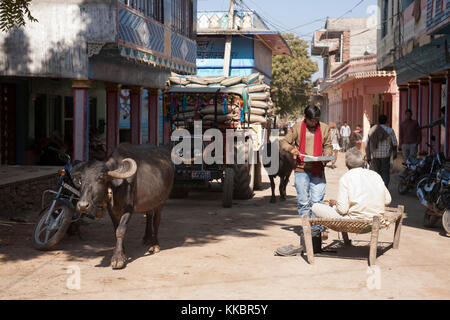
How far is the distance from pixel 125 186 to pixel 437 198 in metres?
5.48

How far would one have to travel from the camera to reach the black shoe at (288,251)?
8125mm

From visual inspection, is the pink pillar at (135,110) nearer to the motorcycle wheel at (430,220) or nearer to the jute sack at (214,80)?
the jute sack at (214,80)

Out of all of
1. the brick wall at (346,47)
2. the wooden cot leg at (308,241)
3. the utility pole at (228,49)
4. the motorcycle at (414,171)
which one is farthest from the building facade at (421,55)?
the brick wall at (346,47)

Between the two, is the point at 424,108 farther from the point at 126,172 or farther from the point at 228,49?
the point at 126,172

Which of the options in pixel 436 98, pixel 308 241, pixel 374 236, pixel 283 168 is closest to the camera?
pixel 374 236

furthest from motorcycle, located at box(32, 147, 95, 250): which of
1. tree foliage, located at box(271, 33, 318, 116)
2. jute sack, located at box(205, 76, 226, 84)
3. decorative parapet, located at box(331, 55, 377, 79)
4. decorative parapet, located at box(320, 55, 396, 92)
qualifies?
tree foliage, located at box(271, 33, 318, 116)

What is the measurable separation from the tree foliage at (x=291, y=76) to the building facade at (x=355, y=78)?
5.34 feet

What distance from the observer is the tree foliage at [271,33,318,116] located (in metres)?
57.6

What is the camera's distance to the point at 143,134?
24781 millimetres

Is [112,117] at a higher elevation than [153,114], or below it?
below

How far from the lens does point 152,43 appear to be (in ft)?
58.0

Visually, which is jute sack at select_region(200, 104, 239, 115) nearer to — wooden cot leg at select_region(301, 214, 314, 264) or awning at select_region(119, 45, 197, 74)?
awning at select_region(119, 45, 197, 74)

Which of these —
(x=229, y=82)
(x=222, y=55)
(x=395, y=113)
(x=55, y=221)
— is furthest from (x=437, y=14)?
(x=222, y=55)
